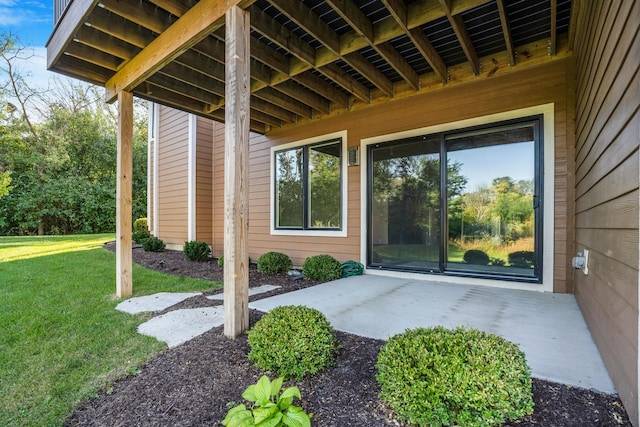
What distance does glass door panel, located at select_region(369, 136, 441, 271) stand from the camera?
13.4ft

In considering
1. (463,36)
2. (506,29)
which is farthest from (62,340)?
(506,29)

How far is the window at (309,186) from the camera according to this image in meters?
5.12

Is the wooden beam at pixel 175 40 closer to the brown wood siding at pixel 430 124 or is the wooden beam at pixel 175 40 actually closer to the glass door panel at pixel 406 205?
the brown wood siding at pixel 430 124

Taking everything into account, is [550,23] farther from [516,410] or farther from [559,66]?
[516,410]

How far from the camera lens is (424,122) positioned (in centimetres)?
418

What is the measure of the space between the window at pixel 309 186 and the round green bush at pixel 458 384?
12.0 ft

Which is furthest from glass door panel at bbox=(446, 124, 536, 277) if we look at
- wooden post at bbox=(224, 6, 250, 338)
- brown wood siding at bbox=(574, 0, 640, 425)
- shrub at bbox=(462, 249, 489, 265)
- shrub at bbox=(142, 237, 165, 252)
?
shrub at bbox=(142, 237, 165, 252)

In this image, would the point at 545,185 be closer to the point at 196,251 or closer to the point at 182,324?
the point at 182,324

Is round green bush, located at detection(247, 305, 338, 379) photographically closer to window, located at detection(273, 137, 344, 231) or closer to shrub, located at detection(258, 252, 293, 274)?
shrub, located at detection(258, 252, 293, 274)

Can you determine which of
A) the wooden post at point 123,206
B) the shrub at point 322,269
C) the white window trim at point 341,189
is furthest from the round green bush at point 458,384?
the white window trim at point 341,189

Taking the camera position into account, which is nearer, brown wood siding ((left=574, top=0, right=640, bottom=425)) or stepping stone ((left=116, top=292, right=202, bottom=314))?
brown wood siding ((left=574, top=0, right=640, bottom=425))

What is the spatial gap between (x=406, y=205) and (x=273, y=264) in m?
2.24

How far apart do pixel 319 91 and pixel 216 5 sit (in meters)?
2.03

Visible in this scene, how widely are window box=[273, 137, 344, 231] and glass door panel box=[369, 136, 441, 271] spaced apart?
66 centimetres
